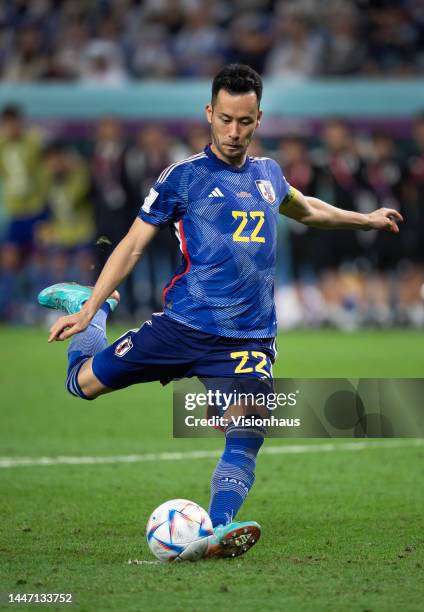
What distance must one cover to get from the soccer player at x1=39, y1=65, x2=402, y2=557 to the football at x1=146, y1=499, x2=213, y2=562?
6 centimetres

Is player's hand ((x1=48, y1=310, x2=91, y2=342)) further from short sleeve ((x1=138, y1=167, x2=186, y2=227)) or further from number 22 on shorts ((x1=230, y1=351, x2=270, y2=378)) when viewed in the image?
number 22 on shorts ((x1=230, y1=351, x2=270, y2=378))

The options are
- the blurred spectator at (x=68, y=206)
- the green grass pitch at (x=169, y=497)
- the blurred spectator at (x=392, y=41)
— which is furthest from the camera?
the blurred spectator at (x=392, y=41)

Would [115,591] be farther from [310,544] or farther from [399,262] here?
[399,262]

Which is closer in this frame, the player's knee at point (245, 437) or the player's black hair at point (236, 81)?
the player's black hair at point (236, 81)

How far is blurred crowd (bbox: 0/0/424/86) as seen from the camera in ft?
64.6

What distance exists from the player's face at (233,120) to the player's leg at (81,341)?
109cm

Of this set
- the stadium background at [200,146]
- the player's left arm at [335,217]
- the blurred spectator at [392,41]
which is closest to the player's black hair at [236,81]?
the player's left arm at [335,217]

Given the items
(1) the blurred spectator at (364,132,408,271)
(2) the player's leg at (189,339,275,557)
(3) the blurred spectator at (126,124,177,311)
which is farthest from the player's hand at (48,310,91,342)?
(1) the blurred spectator at (364,132,408,271)

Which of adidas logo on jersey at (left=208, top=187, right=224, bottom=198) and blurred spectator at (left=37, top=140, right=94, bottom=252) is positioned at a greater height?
blurred spectator at (left=37, top=140, right=94, bottom=252)

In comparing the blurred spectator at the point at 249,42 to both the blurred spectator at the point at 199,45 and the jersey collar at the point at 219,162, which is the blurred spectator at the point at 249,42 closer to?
the blurred spectator at the point at 199,45

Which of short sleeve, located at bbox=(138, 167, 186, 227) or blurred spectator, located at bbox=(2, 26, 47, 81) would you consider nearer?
short sleeve, located at bbox=(138, 167, 186, 227)

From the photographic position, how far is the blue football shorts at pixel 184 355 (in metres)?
5.67

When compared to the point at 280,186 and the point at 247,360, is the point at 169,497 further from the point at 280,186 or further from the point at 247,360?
the point at 280,186

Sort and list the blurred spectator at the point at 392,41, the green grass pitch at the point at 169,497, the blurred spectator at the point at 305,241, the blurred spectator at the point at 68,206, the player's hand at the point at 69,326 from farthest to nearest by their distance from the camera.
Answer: the blurred spectator at the point at 392,41
the blurred spectator at the point at 68,206
the blurred spectator at the point at 305,241
the player's hand at the point at 69,326
the green grass pitch at the point at 169,497
